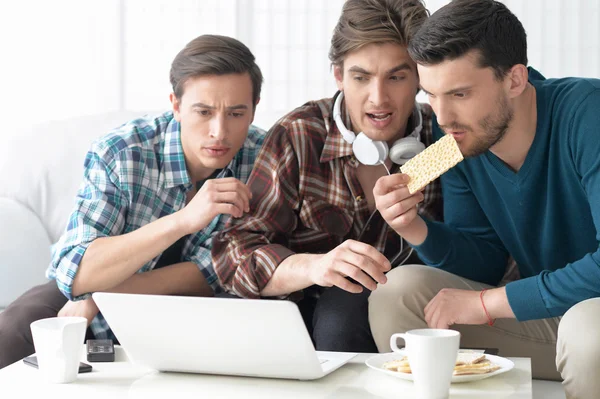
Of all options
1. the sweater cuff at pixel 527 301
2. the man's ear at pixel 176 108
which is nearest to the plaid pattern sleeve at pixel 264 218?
the man's ear at pixel 176 108

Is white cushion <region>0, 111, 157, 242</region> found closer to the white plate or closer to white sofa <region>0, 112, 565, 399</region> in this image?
white sofa <region>0, 112, 565, 399</region>

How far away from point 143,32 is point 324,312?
7.53ft

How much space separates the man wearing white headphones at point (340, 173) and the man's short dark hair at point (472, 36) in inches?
9.2

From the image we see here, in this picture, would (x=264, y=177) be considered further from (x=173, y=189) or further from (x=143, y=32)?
(x=143, y=32)

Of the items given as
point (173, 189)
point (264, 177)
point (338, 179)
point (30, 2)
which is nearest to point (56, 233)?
point (173, 189)

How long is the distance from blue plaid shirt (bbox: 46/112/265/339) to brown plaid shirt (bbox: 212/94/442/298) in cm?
15

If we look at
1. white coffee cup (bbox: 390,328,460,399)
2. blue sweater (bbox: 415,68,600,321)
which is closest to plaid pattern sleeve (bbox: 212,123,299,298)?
blue sweater (bbox: 415,68,600,321)

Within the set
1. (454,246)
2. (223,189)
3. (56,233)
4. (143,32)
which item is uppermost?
(143,32)

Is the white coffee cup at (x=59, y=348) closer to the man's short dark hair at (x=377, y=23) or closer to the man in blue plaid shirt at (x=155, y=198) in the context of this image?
the man in blue plaid shirt at (x=155, y=198)

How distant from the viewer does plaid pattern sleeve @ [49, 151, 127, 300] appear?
2221 mm

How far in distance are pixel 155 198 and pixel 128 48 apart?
181 centimetres

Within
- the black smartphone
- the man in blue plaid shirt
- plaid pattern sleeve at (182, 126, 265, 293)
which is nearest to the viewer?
the black smartphone

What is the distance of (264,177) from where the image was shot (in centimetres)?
224

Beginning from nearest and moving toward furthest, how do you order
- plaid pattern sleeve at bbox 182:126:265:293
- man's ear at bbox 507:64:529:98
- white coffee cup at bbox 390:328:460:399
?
white coffee cup at bbox 390:328:460:399 → man's ear at bbox 507:64:529:98 → plaid pattern sleeve at bbox 182:126:265:293
